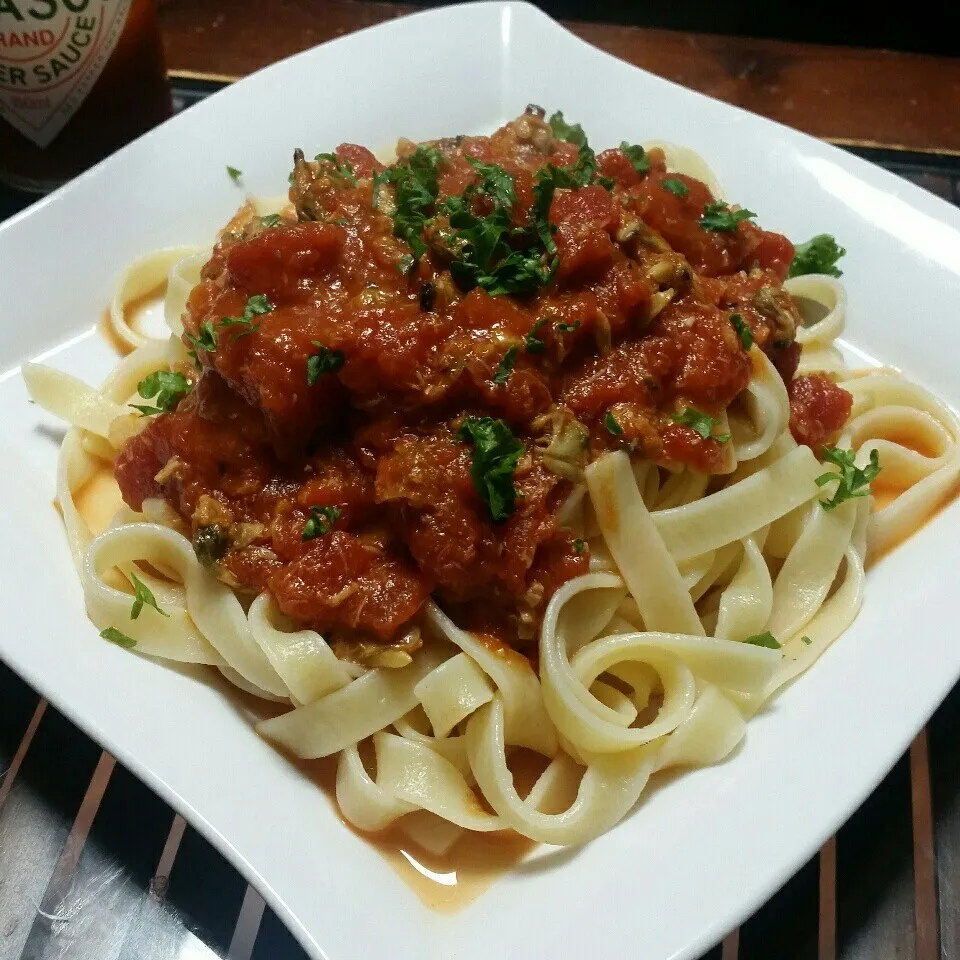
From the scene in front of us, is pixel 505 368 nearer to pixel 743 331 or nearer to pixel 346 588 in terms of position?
pixel 346 588

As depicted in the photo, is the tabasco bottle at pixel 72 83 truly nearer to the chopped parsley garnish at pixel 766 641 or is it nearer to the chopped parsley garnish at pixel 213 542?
the chopped parsley garnish at pixel 213 542

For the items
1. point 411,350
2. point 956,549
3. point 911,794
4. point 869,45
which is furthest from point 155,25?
point 869,45

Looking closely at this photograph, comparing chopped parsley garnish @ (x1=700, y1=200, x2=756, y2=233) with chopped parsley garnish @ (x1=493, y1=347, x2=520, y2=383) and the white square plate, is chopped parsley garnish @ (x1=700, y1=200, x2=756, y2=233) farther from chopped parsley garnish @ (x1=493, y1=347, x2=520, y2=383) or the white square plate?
chopped parsley garnish @ (x1=493, y1=347, x2=520, y2=383)

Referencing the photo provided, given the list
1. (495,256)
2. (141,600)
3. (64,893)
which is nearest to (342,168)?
(495,256)

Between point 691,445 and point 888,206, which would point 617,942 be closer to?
point 691,445

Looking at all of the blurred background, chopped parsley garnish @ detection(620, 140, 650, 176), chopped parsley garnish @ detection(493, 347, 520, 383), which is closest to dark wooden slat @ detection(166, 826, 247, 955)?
chopped parsley garnish @ detection(493, 347, 520, 383)

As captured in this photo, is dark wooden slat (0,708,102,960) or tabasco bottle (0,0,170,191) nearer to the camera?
dark wooden slat (0,708,102,960)
